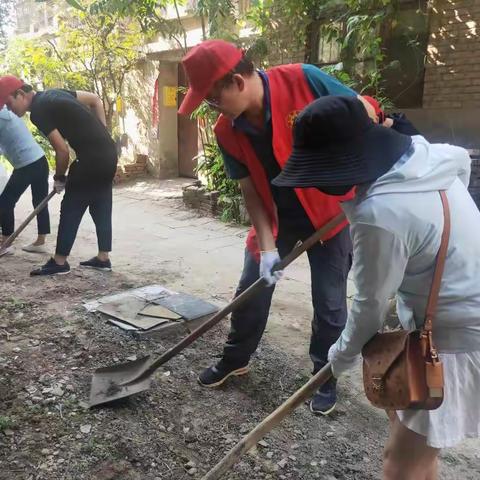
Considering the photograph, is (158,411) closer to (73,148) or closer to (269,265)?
(269,265)

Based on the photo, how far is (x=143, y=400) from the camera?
266cm

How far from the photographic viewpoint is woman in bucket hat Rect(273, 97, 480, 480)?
4.11 feet

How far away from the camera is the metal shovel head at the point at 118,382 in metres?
2.58

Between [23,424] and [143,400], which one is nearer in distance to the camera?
[23,424]

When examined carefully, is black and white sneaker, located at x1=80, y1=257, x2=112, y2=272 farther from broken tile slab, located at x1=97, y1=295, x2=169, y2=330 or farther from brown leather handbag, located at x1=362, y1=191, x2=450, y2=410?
brown leather handbag, located at x1=362, y1=191, x2=450, y2=410

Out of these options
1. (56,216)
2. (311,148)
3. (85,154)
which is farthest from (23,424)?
(56,216)

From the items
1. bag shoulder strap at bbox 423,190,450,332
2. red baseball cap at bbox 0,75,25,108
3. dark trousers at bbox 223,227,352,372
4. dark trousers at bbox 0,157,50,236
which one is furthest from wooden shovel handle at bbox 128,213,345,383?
dark trousers at bbox 0,157,50,236

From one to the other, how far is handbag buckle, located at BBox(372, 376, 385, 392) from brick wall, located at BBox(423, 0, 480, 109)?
16.2ft

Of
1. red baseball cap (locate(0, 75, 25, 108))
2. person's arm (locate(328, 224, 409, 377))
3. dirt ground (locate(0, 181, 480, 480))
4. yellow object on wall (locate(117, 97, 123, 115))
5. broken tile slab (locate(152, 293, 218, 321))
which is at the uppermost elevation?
red baseball cap (locate(0, 75, 25, 108))

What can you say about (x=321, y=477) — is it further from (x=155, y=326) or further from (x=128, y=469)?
(x=155, y=326)

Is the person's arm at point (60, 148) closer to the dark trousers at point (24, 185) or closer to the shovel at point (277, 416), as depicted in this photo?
the dark trousers at point (24, 185)

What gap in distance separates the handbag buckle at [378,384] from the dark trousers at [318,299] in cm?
110

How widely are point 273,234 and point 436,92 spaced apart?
13.6 feet

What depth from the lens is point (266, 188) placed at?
250cm
